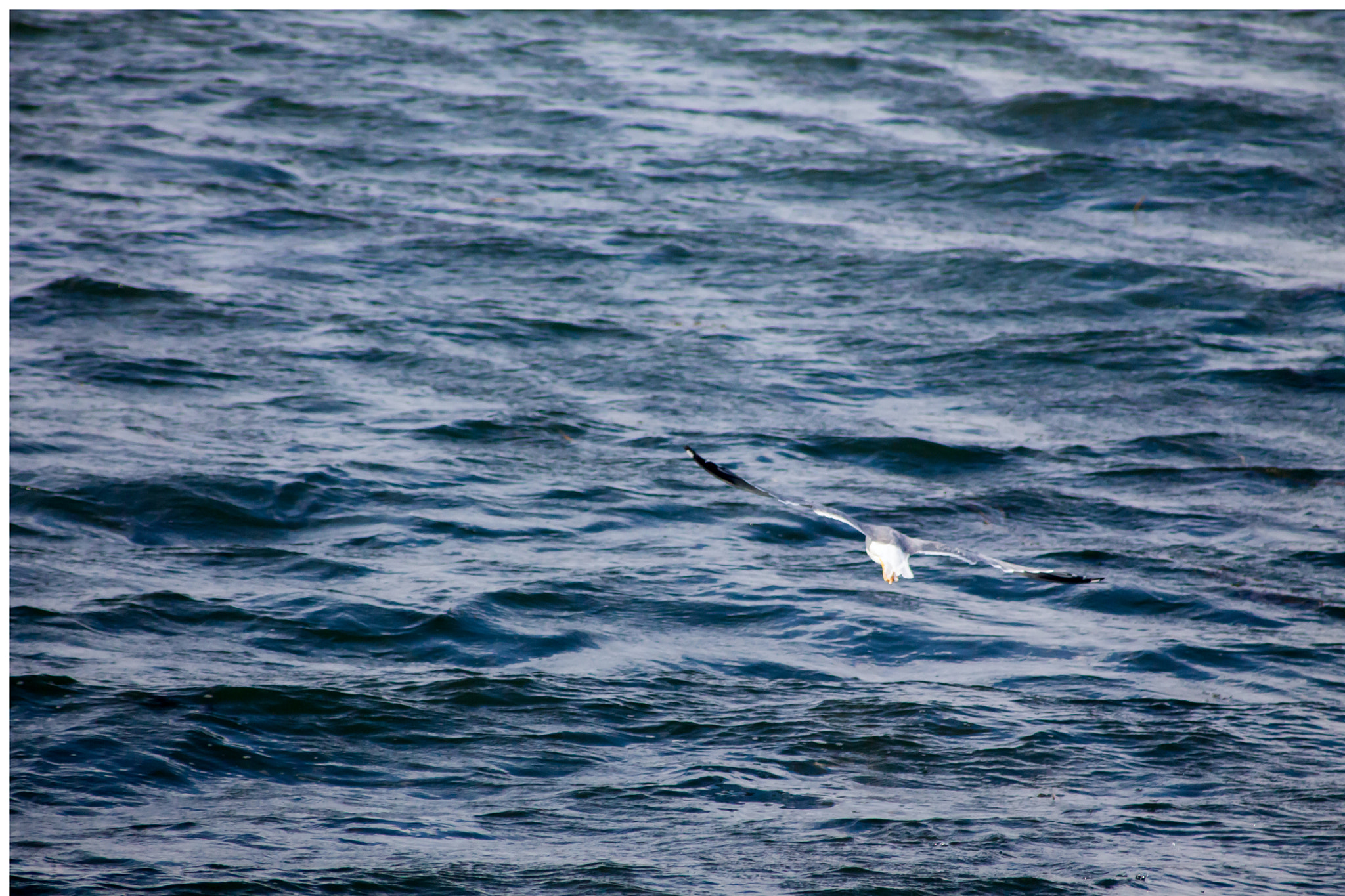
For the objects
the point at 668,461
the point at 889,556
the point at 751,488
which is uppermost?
the point at 751,488

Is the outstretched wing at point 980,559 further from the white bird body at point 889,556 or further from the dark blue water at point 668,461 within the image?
the dark blue water at point 668,461

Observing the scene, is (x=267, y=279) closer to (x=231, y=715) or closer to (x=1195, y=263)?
(x=231, y=715)

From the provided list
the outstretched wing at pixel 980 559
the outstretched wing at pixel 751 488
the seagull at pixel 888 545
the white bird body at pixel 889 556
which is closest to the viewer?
the outstretched wing at pixel 980 559

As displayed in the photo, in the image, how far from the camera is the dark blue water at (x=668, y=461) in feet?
22.5

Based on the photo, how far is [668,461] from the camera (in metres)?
10.8

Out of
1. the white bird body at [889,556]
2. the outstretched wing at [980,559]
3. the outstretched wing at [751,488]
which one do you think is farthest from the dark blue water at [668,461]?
the outstretched wing at [751,488]

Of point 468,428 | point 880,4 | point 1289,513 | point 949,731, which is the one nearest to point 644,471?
point 468,428

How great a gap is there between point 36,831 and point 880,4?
1746 cm

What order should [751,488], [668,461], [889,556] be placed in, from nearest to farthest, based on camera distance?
[751,488], [889,556], [668,461]

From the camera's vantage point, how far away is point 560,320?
12945 mm

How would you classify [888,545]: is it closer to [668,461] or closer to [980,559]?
[980,559]

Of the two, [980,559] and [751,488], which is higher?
[751,488]

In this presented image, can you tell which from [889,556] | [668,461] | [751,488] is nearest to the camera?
[751,488]

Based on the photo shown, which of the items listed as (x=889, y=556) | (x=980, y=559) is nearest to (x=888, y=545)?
(x=889, y=556)
